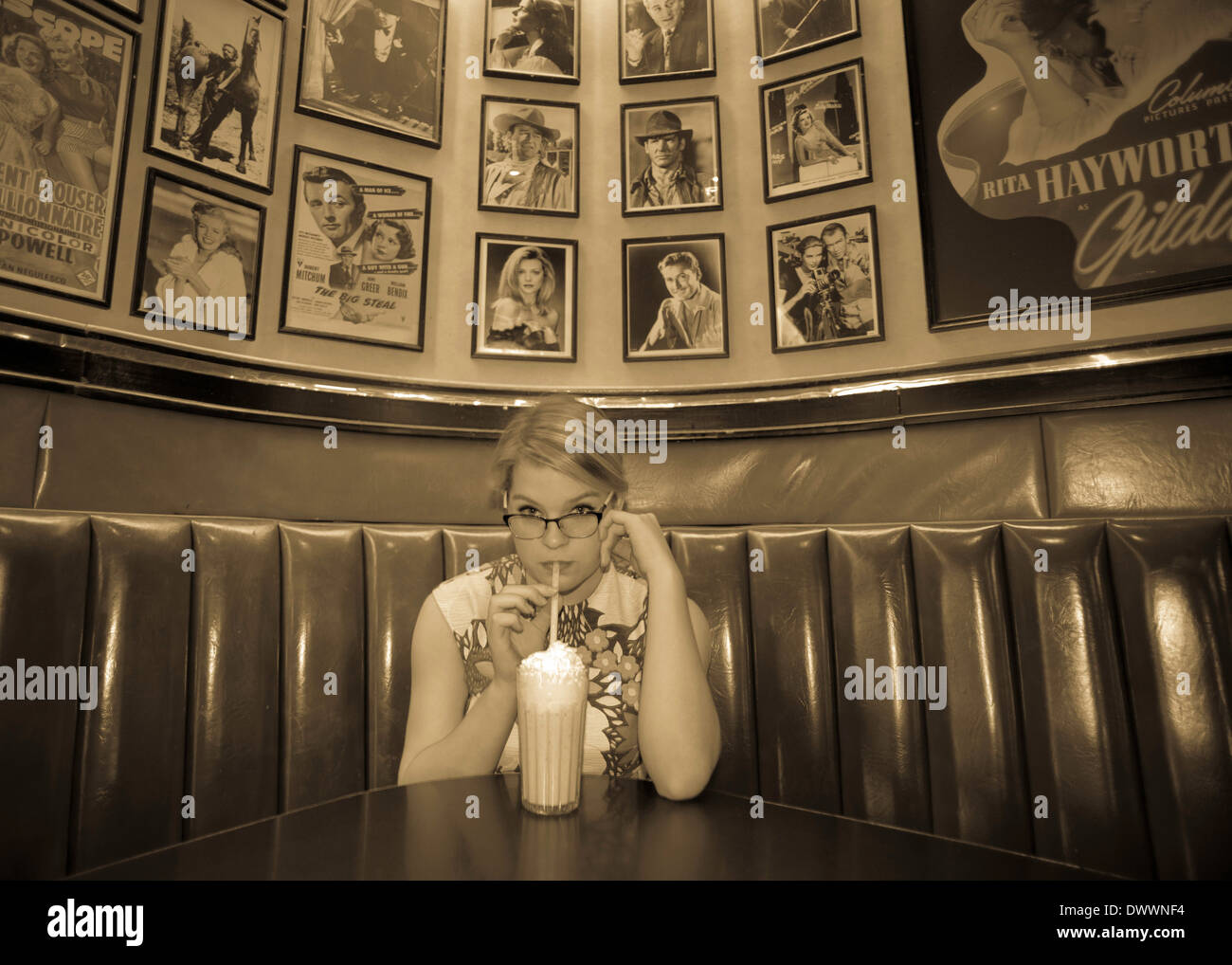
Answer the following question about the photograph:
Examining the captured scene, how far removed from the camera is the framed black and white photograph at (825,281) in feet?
7.18

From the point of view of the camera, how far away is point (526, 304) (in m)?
2.37

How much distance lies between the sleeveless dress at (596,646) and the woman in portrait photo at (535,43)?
73.8 inches

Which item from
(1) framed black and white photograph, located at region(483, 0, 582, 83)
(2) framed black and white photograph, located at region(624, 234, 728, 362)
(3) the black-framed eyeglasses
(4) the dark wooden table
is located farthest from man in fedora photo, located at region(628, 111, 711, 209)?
(4) the dark wooden table

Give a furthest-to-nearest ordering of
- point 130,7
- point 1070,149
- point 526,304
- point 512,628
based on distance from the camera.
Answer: point 526,304
point 1070,149
point 130,7
point 512,628

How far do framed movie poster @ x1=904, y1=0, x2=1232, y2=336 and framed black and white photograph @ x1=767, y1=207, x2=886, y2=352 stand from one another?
0.17m

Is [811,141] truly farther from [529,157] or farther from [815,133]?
[529,157]

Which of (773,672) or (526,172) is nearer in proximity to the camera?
(773,672)

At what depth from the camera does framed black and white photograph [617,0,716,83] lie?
2473 mm

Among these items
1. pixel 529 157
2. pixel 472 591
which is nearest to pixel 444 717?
pixel 472 591

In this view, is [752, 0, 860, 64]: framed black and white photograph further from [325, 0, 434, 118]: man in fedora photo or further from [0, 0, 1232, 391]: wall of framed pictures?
[325, 0, 434, 118]: man in fedora photo

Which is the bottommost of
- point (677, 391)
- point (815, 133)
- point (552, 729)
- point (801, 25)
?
point (552, 729)

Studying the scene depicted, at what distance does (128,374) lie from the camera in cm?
174

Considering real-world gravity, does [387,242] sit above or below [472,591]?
above

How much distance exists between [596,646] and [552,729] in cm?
57
